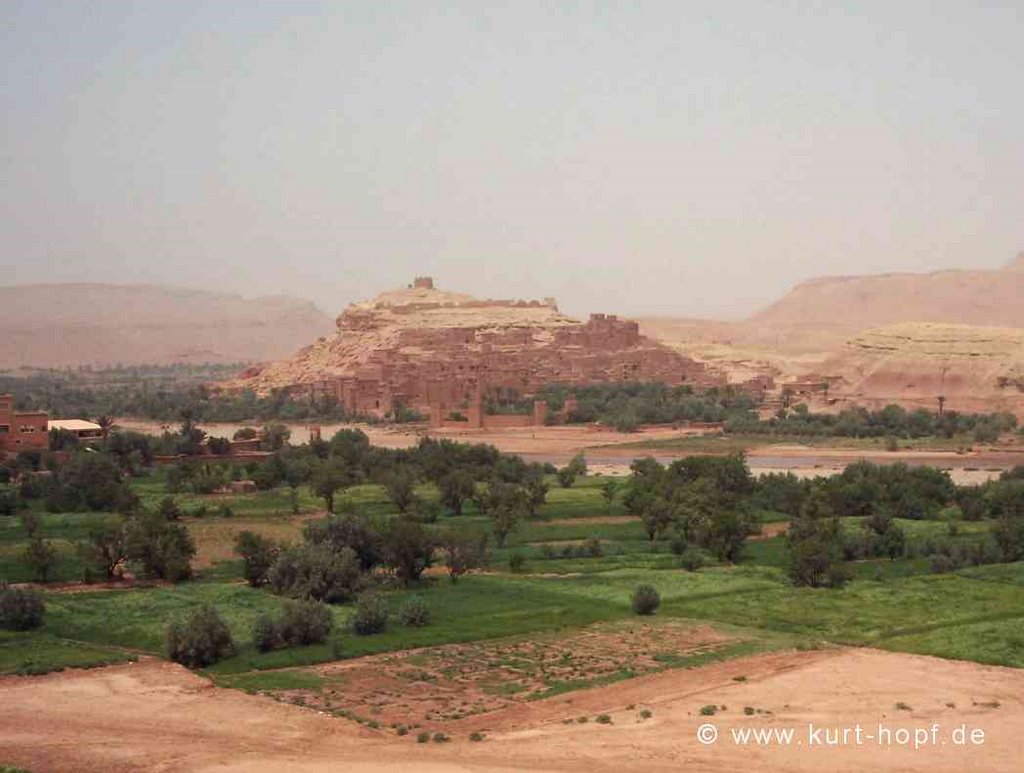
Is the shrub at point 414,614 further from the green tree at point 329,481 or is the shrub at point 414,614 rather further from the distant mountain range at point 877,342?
the distant mountain range at point 877,342

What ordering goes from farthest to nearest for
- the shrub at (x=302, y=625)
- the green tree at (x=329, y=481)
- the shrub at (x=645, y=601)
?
the green tree at (x=329, y=481)
the shrub at (x=645, y=601)
the shrub at (x=302, y=625)

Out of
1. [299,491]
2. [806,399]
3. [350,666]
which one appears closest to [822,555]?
[350,666]

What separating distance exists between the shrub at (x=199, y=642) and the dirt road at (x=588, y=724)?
Result: 1.07 feet

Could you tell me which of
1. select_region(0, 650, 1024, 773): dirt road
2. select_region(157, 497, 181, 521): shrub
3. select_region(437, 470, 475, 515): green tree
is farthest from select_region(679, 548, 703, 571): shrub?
select_region(157, 497, 181, 521): shrub

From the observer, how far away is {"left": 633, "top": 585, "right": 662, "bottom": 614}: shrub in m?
25.4

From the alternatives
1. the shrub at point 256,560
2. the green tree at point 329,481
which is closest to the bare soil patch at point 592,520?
the green tree at point 329,481

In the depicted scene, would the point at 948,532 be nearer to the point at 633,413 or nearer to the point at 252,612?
the point at 252,612

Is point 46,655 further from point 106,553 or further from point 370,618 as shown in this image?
point 106,553

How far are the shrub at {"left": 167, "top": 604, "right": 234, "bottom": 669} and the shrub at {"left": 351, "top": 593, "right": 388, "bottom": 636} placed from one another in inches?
83.6

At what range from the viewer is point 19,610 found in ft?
79.1

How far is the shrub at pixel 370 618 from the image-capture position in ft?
77.8

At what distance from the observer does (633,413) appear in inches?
2768

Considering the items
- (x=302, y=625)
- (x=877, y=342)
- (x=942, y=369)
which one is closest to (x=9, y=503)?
(x=302, y=625)

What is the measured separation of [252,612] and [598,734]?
8.89m
